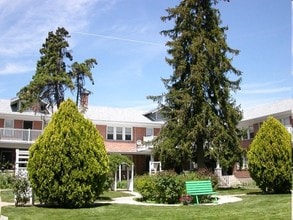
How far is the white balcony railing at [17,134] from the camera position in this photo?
116 feet

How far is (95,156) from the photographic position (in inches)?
580

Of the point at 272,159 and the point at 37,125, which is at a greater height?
the point at 37,125

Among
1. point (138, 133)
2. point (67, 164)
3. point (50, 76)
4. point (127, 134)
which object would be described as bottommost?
point (67, 164)

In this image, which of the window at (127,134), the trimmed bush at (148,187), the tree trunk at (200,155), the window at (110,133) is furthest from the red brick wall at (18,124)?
the trimmed bush at (148,187)

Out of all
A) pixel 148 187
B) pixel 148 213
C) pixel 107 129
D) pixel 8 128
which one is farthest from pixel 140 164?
pixel 148 213

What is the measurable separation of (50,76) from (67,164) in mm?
24688

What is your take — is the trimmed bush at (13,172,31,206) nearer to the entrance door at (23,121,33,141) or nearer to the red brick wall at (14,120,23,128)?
the entrance door at (23,121,33,141)

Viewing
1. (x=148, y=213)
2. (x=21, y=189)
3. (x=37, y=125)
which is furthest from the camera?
(x=37, y=125)

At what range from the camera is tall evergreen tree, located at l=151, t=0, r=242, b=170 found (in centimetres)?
2628

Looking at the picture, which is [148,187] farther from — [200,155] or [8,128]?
[8,128]

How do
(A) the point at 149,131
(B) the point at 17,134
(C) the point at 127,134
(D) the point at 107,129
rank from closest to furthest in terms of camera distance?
(B) the point at 17,134 → (D) the point at 107,129 → (C) the point at 127,134 → (A) the point at 149,131

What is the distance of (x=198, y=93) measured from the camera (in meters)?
26.5

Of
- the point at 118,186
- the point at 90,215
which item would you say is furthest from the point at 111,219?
the point at 118,186

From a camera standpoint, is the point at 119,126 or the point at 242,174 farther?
the point at 119,126
